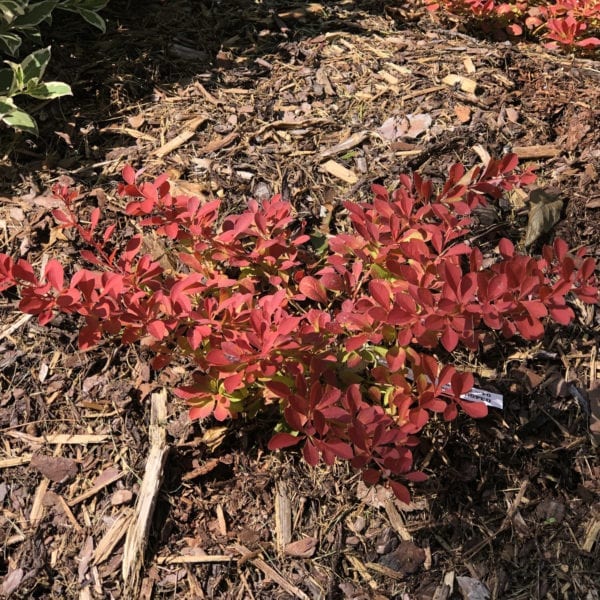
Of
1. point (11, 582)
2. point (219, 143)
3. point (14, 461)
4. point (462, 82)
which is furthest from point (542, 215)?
point (11, 582)

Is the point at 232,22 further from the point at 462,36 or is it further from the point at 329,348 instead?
the point at 329,348

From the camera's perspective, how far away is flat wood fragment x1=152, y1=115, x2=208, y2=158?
272 cm

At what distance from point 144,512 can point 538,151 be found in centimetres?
213

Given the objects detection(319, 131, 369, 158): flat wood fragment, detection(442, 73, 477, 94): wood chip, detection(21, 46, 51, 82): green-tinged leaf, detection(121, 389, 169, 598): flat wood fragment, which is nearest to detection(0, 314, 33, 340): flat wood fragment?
detection(121, 389, 169, 598): flat wood fragment

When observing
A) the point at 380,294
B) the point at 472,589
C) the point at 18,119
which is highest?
the point at 18,119

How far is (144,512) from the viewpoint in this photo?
6.10 feet

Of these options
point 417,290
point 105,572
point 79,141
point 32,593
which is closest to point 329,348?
point 417,290

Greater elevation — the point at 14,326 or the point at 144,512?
the point at 14,326

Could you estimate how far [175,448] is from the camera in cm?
200

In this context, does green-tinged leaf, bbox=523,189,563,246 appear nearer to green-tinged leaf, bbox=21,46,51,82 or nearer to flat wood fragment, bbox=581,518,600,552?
flat wood fragment, bbox=581,518,600,552

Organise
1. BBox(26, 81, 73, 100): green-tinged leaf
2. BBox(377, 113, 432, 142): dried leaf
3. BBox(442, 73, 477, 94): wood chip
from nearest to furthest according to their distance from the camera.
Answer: BBox(26, 81, 73, 100): green-tinged leaf < BBox(377, 113, 432, 142): dried leaf < BBox(442, 73, 477, 94): wood chip

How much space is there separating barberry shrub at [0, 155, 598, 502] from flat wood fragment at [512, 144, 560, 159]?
0.61 meters

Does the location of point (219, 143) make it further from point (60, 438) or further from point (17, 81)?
point (60, 438)

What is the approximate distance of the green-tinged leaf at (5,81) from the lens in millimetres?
2637
